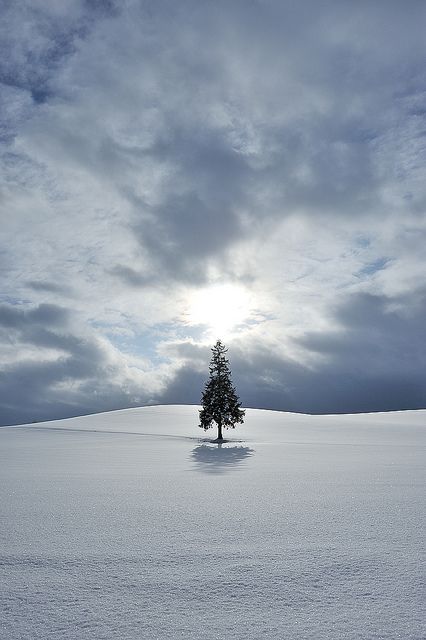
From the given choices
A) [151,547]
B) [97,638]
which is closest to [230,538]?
[151,547]

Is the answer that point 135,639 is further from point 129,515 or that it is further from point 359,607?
point 129,515

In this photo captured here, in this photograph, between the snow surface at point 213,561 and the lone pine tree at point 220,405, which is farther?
the lone pine tree at point 220,405

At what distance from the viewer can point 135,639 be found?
4117 millimetres

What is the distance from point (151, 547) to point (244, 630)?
2.85 metres

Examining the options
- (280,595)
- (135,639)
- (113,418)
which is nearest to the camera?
(135,639)

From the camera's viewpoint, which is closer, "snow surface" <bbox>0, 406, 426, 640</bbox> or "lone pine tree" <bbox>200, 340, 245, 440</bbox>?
"snow surface" <bbox>0, 406, 426, 640</bbox>

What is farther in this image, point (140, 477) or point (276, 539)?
point (140, 477)

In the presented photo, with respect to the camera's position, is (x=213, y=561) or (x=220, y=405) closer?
(x=213, y=561)

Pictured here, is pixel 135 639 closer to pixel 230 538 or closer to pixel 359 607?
pixel 359 607

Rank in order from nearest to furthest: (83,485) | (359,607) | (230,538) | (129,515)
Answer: (359,607) → (230,538) → (129,515) → (83,485)

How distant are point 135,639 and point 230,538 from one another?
3.33m

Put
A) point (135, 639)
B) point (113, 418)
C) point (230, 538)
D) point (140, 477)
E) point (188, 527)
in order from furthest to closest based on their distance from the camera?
point (113, 418)
point (140, 477)
point (188, 527)
point (230, 538)
point (135, 639)

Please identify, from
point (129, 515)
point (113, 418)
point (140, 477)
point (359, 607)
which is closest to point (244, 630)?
point (359, 607)

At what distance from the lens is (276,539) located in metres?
7.14
